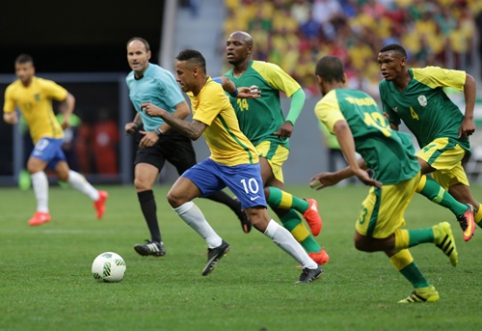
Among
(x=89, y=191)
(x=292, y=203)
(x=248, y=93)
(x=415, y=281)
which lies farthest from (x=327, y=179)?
(x=89, y=191)

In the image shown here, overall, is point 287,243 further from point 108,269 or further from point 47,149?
point 47,149

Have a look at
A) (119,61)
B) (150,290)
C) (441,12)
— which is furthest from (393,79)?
(119,61)

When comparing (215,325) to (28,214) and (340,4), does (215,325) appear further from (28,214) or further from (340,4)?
(340,4)

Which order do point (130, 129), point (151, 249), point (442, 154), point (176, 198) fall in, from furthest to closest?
1. point (130, 129)
2. point (151, 249)
3. point (442, 154)
4. point (176, 198)

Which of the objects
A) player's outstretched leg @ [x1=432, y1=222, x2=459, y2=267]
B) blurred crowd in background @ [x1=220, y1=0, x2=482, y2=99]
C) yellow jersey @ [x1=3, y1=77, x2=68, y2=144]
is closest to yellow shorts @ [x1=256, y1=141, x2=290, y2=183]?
player's outstretched leg @ [x1=432, y1=222, x2=459, y2=267]

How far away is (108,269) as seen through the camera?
7.81 metres

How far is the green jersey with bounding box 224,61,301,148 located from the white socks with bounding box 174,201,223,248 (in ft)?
3.90

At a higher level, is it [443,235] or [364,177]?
[364,177]

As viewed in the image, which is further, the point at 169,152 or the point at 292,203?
the point at 169,152

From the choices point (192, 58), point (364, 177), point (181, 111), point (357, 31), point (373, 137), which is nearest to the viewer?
point (364, 177)

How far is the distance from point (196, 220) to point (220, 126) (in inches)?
41.2

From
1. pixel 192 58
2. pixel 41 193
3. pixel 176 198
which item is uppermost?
pixel 192 58

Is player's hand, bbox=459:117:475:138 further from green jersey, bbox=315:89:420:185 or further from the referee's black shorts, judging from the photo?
the referee's black shorts

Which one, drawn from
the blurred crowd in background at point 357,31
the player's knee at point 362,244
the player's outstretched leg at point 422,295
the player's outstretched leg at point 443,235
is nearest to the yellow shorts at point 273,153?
the player's knee at point 362,244
